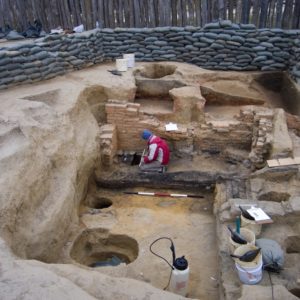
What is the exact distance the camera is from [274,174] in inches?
273

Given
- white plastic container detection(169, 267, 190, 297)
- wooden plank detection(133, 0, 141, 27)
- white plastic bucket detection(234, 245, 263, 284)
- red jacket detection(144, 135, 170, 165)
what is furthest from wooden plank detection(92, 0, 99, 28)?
white plastic bucket detection(234, 245, 263, 284)

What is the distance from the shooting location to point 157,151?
7.84 metres

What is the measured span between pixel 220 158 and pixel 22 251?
506 centimetres

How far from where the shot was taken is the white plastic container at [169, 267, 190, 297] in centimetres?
499

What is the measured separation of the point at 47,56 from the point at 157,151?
3.68 metres

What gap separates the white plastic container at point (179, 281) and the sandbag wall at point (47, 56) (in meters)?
5.72

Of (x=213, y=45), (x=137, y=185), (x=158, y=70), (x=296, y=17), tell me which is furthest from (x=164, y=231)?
(x=296, y=17)

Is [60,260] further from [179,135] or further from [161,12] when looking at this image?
[161,12]

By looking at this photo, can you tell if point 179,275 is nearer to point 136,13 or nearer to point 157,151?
point 157,151

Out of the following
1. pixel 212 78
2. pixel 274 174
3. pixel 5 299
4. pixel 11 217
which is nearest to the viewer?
pixel 5 299

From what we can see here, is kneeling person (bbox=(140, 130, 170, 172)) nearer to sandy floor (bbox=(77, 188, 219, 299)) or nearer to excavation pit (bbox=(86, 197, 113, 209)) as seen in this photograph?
sandy floor (bbox=(77, 188, 219, 299))

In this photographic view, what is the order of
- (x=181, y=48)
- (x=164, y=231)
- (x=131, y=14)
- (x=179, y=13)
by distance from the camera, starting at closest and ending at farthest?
(x=164, y=231)
(x=179, y=13)
(x=181, y=48)
(x=131, y=14)

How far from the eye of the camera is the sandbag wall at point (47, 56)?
812 centimetres

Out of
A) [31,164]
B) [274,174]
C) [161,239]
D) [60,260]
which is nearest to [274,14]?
[274,174]
